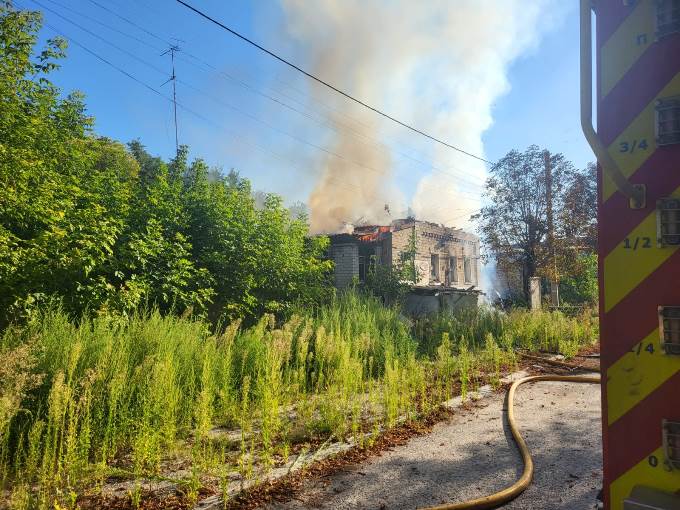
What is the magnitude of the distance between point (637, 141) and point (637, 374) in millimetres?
792

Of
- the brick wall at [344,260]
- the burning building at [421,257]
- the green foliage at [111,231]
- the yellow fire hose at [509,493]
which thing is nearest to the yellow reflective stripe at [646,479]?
the yellow fire hose at [509,493]

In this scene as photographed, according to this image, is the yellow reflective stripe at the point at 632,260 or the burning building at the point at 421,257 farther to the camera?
the burning building at the point at 421,257

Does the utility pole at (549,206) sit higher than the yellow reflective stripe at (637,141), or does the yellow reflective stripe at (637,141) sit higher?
the utility pole at (549,206)

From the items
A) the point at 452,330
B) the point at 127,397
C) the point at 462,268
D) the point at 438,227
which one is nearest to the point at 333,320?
the point at 452,330

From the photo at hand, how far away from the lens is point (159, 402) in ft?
11.8

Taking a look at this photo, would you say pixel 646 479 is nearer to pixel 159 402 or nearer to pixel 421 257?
pixel 159 402

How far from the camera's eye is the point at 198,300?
7.76 m

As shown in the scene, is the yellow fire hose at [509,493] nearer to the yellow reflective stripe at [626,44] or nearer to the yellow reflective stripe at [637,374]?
the yellow reflective stripe at [637,374]

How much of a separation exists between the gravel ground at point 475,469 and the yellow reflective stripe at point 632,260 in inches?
81.3

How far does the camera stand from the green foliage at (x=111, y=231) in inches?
220

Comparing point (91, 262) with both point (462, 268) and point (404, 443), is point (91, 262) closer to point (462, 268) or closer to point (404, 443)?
point (404, 443)

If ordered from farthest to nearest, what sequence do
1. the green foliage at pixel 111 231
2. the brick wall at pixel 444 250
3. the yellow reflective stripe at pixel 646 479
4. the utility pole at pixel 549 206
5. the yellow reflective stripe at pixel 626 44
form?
the brick wall at pixel 444 250 → the utility pole at pixel 549 206 → the green foliage at pixel 111 231 → the yellow reflective stripe at pixel 626 44 → the yellow reflective stripe at pixel 646 479

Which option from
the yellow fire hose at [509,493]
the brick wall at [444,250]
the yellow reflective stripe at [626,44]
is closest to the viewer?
the yellow reflective stripe at [626,44]

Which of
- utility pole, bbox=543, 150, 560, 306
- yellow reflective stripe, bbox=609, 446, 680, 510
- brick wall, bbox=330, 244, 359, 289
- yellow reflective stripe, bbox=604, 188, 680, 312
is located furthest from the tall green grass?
brick wall, bbox=330, 244, 359, 289
